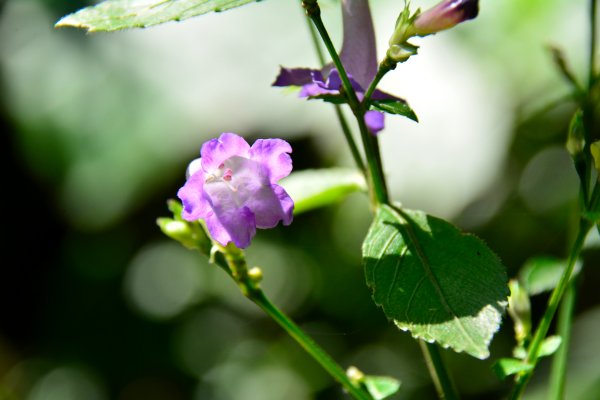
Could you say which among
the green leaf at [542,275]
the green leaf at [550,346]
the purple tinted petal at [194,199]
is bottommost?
the green leaf at [542,275]

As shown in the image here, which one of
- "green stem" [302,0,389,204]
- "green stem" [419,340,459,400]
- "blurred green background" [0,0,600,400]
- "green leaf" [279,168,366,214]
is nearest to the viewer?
"green stem" [302,0,389,204]

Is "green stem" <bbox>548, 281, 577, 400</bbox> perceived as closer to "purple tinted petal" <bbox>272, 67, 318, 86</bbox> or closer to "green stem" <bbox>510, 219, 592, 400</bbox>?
"green stem" <bbox>510, 219, 592, 400</bbox>

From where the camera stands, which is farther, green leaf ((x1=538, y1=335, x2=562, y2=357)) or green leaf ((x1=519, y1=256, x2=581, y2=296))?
green leaf ((x1=519, y1=256, x2=581, y2=296))

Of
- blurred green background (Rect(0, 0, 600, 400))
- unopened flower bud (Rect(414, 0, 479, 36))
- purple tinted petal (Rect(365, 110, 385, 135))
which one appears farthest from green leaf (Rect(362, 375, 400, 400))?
blurred green background (Rect(0, 0, 600, 400))

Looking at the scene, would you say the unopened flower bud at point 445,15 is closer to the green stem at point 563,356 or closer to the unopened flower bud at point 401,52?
the unopened flower bud at point 401,52

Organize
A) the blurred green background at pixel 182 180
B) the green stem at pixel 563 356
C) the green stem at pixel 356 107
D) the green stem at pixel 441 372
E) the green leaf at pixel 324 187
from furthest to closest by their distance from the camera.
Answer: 1. the blurred green background at pixel 182 180
2. the green leaf at pixel 324 187
3. the green stem at pixel 563 356
4. the green stem at pixel 441 372
5. the green stem at pixel 356 107

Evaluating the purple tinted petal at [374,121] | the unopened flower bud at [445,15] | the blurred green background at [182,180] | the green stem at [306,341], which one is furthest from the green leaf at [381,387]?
the blurred green background at [182,180]
